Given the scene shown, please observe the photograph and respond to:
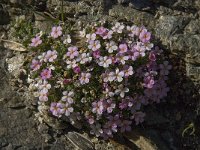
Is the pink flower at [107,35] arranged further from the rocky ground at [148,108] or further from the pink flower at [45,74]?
the pink flower at [45,74]

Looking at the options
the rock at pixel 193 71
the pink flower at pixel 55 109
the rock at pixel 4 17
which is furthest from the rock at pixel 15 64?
the rock at pixel 193 71

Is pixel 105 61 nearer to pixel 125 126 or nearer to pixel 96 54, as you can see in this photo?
pixel 96 54

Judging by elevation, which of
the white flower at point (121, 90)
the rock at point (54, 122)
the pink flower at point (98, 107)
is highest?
the white flower at point (121, 90)

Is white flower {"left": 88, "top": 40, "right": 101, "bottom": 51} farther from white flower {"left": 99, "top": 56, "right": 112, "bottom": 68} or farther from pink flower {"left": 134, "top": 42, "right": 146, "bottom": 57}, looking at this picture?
pink flower {"left": 134, "top": 42, "right": 146, "bottom": 57}

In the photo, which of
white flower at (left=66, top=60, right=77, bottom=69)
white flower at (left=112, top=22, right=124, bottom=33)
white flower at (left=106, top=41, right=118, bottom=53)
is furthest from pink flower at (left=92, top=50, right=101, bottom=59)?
white flower at (left=112, top=22, right=124, bottom=33)

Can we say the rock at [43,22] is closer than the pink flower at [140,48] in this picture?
No

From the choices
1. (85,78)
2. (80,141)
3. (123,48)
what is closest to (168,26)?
(123,48)

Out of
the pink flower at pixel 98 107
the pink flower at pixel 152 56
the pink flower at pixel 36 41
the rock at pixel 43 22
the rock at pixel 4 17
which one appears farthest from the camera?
the rock at pixel 4 17
